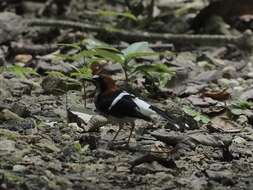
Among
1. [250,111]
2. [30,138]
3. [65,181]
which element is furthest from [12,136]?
[250,111]

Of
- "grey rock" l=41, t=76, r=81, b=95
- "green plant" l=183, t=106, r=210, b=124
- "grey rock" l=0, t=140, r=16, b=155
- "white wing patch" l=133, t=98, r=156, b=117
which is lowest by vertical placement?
"green plant" l=183, t=106, r=210, b=124

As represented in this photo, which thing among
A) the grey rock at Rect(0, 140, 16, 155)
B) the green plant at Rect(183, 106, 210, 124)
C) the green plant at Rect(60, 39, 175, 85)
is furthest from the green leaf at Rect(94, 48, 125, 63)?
the grey rock at Rect(0, 140, 16, 155)

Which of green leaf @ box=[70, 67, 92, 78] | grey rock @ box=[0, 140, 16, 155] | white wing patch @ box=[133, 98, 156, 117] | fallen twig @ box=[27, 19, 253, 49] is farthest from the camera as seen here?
fallen twig @ box=[27, 19, 253, 49]

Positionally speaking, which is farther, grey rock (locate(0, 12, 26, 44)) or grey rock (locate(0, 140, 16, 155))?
grey rock (locate(0, 12, 26, 44))

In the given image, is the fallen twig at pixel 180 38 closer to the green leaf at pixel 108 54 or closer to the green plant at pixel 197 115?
the green leaf at pixel 108 54

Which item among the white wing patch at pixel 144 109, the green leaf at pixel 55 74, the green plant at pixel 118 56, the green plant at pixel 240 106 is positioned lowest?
the green plant at pixel 240 106

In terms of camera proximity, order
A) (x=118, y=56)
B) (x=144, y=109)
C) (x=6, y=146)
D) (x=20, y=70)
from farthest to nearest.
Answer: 1. (x=20, y=70)
2. (x=118, y=56)
3. (x=144, y=109)
4. (x=6, y=146)

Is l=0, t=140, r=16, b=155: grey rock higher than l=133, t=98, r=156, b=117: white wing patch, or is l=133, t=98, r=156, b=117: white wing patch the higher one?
l=133, t=98, r=156, b=117: white wing patch

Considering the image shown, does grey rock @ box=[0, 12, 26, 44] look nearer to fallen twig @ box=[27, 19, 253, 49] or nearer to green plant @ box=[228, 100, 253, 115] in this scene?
fallen twig @ box=[27, 19, 253, 49]

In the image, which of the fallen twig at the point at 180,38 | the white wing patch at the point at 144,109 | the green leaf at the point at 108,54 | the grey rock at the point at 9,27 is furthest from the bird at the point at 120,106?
the fallen twig at the point at 180,38

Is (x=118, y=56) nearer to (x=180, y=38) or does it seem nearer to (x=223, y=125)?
(x=223, y=125)

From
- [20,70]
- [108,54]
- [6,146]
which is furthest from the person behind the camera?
[20,70]

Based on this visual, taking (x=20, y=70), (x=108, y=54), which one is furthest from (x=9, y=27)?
(x=108, y=54)

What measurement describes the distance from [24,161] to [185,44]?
5083 millimetres
